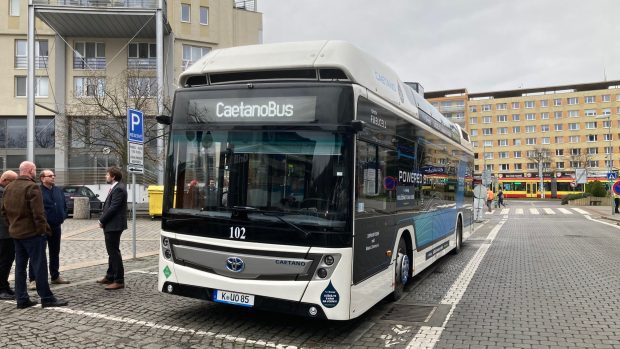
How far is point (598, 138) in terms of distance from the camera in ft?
315

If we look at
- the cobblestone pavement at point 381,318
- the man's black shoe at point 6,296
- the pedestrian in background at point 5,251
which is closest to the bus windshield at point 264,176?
the cobblestone pavement at point 381,318

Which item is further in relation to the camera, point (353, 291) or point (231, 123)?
point (231, 123)

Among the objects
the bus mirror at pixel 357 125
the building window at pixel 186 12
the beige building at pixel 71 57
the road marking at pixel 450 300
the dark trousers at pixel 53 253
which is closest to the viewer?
the bus mirror at pixel 357 125

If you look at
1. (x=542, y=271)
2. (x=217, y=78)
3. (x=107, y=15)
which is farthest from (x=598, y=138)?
(x=217, y=78)

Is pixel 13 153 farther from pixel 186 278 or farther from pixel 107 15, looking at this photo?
pixel 186 278

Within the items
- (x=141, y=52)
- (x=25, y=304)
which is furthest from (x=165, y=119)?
(x=141, y=52)

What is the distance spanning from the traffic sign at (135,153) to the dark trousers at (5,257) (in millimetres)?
3372

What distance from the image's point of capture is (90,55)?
1416 inches

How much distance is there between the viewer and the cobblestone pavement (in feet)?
16.8

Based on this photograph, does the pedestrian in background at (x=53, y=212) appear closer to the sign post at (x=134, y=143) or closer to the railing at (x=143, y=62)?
the sign post at (x=134, y=143)

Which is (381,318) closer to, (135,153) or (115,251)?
(115,251)

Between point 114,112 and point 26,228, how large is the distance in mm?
21950

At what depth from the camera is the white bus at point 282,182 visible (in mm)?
4941

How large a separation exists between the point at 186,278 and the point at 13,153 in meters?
36.6
